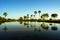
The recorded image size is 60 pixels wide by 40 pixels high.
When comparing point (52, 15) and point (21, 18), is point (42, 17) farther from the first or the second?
point (21, 18)

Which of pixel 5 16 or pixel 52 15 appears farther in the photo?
pixel 5 16

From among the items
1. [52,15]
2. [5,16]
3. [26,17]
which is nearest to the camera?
[52,15]

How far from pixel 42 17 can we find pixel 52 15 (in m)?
22.9

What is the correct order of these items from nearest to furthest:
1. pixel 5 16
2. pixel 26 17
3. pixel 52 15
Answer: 1. pixel 52 15
2. pixel 5 16
3. pixel 26 17

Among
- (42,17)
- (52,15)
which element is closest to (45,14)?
(42,17)

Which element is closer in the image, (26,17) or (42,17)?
(42,17)

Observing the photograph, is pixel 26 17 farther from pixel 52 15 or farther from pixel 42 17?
pixel 52 15

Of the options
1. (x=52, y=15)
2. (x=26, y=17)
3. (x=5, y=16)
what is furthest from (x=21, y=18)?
(x=52, y=15)

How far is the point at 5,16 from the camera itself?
5650 inches

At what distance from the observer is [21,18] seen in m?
196

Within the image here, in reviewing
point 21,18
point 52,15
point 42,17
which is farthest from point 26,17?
point 52,15

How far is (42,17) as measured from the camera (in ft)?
499

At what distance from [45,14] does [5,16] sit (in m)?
58.9

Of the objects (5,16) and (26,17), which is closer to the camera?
(5,16)
